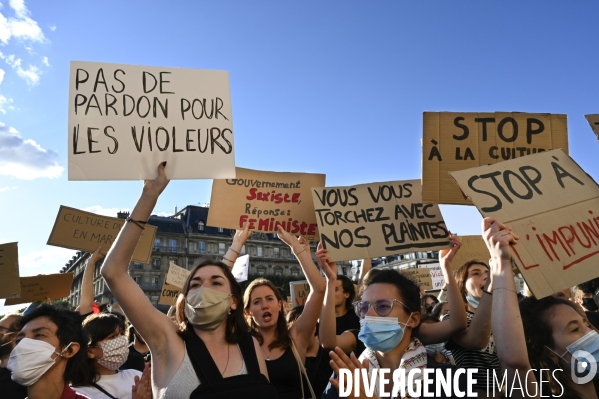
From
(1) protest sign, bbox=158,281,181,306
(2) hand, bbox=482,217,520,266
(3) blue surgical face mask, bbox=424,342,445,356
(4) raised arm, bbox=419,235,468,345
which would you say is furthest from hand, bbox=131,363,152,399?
(1) protest sign, bbox=158,281,181,306

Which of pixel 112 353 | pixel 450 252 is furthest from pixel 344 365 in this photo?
pixel 112 353

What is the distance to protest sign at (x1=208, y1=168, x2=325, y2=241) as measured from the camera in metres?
6.23

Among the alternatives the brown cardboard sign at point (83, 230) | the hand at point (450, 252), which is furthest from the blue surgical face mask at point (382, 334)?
the brown cardboard sign at point (83, 230)

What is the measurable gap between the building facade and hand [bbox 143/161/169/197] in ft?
222

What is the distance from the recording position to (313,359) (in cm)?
427

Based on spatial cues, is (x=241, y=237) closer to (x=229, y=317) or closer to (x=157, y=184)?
(x=157, y=184)

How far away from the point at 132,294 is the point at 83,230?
237 inches

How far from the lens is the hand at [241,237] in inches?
221

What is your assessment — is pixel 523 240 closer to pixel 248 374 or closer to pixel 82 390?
pixel 248 374

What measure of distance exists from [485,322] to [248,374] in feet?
5.22

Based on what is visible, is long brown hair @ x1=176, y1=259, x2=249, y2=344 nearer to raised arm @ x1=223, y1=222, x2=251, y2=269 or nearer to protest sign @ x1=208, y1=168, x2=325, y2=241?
raised arm @ x1=223, y1=222, x2=251, y2=269

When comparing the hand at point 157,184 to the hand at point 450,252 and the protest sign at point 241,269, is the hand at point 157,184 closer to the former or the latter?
the hand at point 450,252

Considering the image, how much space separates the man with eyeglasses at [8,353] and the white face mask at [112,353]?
0.61m

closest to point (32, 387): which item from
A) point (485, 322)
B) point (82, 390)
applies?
point (82, 390)
